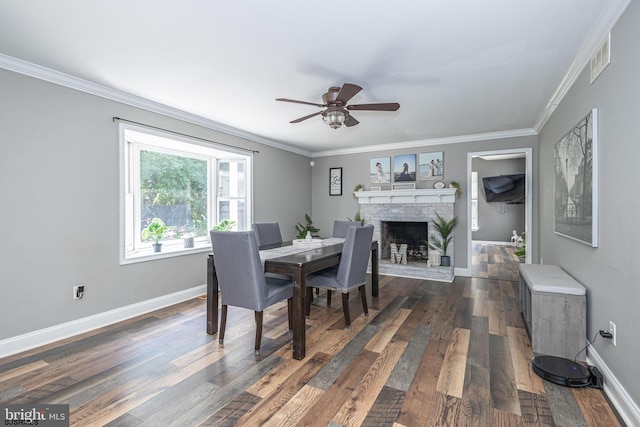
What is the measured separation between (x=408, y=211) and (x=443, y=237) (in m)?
0.74

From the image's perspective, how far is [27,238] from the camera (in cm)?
255

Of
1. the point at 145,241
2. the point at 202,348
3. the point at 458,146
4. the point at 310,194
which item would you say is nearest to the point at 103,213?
the point at 145,241

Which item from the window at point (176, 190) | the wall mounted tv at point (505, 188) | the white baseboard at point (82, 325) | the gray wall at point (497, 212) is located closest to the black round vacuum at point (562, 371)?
the white baseboard at point (82, 325)

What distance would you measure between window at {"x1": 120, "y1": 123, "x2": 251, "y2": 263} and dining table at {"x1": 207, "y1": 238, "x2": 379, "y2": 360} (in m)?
1.22

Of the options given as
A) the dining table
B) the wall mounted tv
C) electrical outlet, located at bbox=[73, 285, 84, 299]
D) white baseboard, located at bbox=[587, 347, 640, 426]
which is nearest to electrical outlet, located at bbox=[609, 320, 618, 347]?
white baseboard, located at bbox=[587, 347, 640, 426]

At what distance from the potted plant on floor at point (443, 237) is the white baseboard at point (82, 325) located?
395 cm

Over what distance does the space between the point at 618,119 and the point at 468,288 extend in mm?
3085

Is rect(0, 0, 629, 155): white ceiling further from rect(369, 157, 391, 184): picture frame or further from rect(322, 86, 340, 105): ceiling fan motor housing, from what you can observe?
rect(369, 157, 391, 184): picture frame

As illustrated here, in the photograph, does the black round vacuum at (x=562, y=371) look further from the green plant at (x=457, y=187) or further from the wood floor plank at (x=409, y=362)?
the green plant at (x=457, y=187)

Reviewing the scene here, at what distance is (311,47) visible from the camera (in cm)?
227

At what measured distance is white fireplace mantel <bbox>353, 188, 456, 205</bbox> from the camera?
16.7 feet

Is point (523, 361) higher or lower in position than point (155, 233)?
lower

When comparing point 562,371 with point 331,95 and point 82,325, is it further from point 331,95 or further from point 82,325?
point 82,325

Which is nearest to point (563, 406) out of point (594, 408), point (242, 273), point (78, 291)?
point (594, 408)
